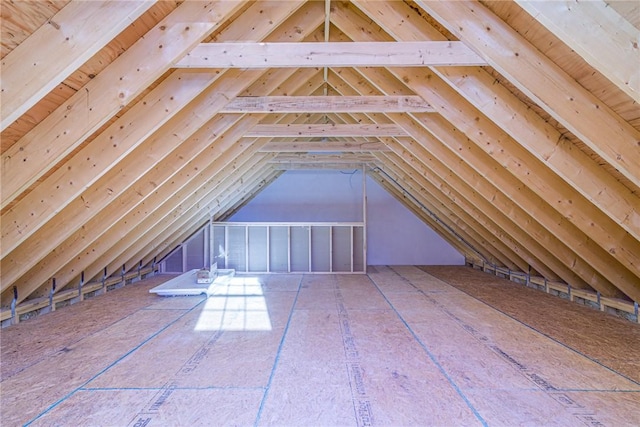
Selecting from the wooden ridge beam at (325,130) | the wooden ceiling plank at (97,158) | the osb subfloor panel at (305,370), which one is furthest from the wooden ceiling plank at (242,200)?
the wooden ceiling plank at (97,158)

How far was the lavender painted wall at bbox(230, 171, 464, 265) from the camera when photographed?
880 centimetres

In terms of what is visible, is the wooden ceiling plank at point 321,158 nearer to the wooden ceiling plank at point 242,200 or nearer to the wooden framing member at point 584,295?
the wooden ceiling plank at point 242,200

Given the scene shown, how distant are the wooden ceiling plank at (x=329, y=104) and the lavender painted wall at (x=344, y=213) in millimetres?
5072

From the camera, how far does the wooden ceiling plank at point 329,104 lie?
3.52 m

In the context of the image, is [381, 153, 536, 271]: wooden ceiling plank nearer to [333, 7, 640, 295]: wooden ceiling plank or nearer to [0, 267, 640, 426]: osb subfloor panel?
[0, 267, 640, 426]: osb subfloor panel

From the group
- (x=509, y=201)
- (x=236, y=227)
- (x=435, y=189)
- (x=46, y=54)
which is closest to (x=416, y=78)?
(x=509, y=201)

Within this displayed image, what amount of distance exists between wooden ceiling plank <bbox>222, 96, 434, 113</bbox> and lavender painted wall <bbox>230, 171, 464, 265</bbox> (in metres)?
5.07

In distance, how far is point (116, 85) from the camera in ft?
7.58

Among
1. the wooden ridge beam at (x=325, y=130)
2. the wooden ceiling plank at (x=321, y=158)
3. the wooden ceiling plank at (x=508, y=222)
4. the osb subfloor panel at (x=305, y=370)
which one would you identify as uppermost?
the wooden ceiling plank at (x=321, y=158)

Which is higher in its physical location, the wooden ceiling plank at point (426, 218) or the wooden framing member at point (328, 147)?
the wooden framing member at point (328, 147)

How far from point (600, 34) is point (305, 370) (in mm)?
2921

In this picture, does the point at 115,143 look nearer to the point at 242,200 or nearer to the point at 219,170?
the point at 219,170

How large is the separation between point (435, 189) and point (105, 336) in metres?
5.13

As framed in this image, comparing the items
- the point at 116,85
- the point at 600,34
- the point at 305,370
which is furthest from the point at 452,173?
the point at 116,85
